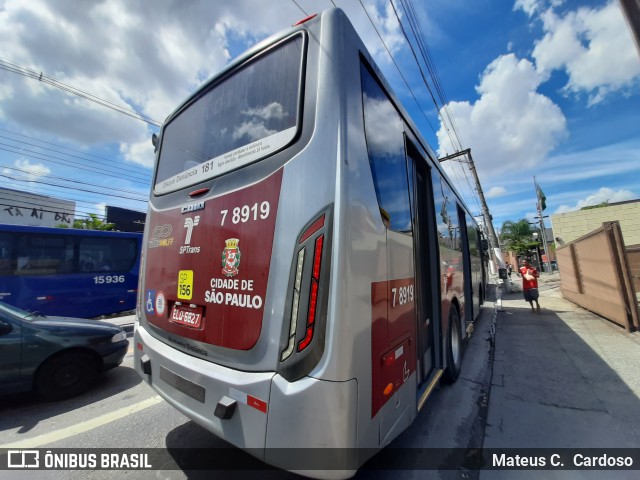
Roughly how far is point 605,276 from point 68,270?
542 inches

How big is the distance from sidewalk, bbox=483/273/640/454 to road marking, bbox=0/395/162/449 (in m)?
3.78

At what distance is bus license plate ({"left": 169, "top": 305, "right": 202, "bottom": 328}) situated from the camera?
2170 mm

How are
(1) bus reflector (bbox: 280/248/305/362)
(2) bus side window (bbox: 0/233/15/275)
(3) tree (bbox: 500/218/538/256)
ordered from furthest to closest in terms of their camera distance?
(3) tree (bbox: 500/218/538/256) → (2) bus side window (bbox: 0/233/15/275) → (1) bus reflector (bbox: 280/248/305/362)

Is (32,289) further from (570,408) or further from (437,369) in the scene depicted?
(570,408)

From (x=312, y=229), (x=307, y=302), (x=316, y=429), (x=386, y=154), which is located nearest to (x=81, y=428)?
(x=316, y=429)

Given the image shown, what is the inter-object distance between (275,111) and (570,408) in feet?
14.9

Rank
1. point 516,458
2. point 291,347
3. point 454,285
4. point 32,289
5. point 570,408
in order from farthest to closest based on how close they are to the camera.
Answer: point 32,289 < point 454,285 < point 570,408 < point 516,458 < point 291,347

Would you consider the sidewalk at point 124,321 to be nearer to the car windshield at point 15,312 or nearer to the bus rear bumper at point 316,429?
the car windshield at point 15,312

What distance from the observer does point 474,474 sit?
2.40m

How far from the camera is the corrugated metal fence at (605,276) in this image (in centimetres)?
645

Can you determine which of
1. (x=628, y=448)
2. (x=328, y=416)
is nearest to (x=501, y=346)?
(x=628, y=448)

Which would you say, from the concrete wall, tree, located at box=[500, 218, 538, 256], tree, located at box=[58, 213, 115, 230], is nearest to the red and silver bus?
tree, located at box=[58, 213, 115, 230]

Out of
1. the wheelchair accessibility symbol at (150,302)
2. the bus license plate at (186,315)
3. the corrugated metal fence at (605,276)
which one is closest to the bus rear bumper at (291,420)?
the bus license plate at (186,315)

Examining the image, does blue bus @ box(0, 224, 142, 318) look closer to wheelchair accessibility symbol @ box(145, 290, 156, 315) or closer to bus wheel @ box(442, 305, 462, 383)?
wheelchair accessibility symbol @ box(145, 290, 156, 315)
